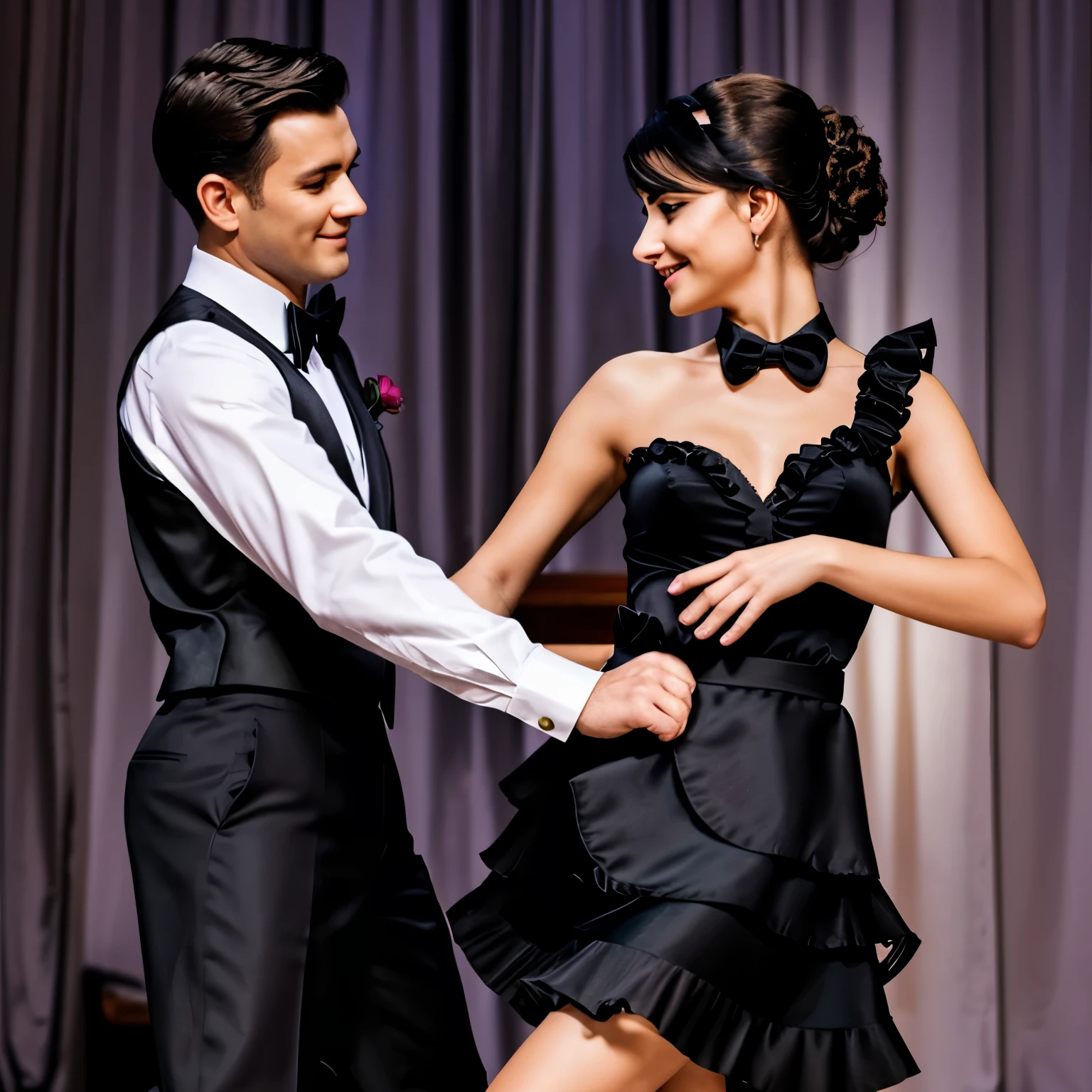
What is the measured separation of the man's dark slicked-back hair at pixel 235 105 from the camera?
1535 millimetres

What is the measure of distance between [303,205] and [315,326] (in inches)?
5.9

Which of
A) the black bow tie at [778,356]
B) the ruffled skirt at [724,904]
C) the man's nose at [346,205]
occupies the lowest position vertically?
the ruffled skirt at [724,904]

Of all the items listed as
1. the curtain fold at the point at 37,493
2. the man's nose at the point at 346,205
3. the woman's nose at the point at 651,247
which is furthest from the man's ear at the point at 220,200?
the curtain fold at the point at 37,493

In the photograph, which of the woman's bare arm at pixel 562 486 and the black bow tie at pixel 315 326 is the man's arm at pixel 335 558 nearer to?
the black bow tie at pixel 315 326

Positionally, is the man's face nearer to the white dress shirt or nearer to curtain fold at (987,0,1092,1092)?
the white dress shirt

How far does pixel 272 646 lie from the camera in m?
1.47

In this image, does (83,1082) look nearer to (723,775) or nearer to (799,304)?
(723,775)

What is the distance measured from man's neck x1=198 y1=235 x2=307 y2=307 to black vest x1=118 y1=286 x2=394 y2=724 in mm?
78

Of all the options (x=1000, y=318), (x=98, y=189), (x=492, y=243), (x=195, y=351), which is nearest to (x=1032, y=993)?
(x=1000, y=318)

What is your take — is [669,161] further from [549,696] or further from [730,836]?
[730,836]

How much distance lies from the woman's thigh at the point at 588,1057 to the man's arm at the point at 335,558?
31 centimetres

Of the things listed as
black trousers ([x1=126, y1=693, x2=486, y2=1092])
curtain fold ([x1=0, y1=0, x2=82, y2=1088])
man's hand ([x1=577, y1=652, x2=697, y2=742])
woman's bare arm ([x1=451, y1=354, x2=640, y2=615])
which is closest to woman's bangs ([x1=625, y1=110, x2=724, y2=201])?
woman's bare arm ([x1=451, y1=354, x2=640, y2=615])

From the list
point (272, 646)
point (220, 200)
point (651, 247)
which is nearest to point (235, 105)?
point (220, 200)

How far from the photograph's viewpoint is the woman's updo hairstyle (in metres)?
1.63
